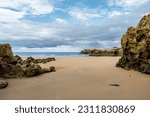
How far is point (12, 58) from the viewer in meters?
11.9

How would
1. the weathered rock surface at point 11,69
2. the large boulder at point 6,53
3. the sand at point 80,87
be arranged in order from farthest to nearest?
the large boulder at point 6,53 → the weathered rock surface at point 11,69 → the sand at point 80,87

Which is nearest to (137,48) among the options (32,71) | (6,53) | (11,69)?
(32,71)

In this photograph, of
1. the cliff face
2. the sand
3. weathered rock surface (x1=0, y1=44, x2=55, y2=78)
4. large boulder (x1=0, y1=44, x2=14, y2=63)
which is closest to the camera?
the sand

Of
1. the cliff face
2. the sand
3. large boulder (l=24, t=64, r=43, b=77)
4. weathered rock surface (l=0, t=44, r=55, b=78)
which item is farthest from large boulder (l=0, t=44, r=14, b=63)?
the cliff face

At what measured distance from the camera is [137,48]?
11.7m

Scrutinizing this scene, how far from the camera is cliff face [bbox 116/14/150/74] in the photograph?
36.3 ft

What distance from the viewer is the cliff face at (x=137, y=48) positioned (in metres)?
11.1

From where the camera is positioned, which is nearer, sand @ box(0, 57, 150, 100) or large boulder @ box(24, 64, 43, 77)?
sand @ box(0, 57, 150, 100)

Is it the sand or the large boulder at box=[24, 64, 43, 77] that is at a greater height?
the large boulder at box=[24, 64, 43, 77]

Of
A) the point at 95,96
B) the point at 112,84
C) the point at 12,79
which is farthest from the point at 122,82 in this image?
the point at 12,79

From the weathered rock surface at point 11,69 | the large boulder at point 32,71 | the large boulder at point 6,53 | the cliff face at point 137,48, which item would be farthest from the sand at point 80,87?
the large boulder at point 6,53

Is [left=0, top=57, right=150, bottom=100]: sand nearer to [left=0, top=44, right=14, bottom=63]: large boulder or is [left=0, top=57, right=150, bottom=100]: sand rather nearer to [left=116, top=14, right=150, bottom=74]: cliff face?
[left=116, top=14, right=150, bottom=74]: cliff face

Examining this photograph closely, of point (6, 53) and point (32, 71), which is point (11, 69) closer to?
point (32, 71)

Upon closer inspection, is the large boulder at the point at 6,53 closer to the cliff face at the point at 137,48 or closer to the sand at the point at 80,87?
the sand at the point at 80,87
